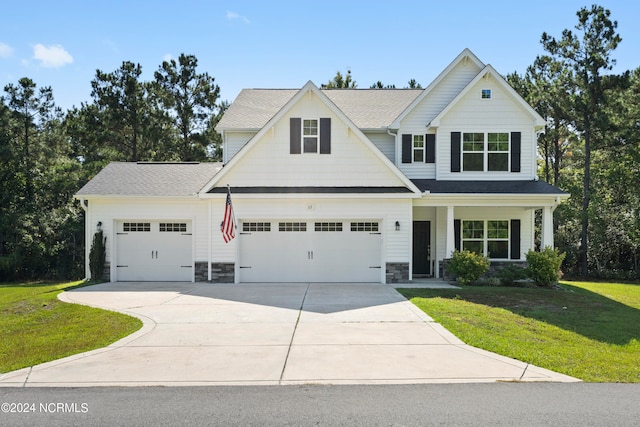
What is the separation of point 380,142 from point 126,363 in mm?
14025

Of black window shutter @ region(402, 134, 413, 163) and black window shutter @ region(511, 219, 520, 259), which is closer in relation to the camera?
black window shutter @ region(511, 219, 520, 259)

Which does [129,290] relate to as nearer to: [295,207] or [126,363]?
Answer: [295,207]

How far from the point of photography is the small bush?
1582 centimetres

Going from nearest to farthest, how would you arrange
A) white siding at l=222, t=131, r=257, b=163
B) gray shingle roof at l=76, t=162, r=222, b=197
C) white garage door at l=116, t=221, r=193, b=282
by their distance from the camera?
1. gray shingle roof at l=76, t=162, r=222, b=197
2. white garage door at l=116, t=221, r=193, b=282
3. white siding at l=222, t=131, r=257, b=163

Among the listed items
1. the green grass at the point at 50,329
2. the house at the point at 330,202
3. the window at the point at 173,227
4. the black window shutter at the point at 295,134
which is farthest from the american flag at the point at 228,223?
the green grass at the point at 50,329

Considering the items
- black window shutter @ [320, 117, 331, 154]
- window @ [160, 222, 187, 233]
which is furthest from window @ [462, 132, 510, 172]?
window @ [160, 222, 187, 233]

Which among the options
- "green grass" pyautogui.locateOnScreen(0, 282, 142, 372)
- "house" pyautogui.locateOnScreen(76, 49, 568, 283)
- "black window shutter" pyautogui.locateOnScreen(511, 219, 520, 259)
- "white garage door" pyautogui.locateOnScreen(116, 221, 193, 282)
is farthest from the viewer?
"black window shutter" pyautogui.locateOnScreen(511, 219, 520, 259)

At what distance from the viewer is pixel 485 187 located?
55.5 feet

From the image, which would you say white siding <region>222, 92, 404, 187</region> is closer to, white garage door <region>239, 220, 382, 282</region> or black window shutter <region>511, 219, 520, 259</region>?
white garage door <region>239, 220, 382, 282</region>

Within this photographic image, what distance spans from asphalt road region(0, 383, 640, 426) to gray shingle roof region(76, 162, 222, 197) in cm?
1156

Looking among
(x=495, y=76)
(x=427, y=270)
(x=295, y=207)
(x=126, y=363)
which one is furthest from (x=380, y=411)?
(x=495, y=76)

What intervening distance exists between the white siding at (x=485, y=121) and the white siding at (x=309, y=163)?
300cm

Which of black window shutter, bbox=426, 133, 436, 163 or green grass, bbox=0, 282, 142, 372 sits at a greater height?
black window shutter, bbox=426, 133, 436, 163

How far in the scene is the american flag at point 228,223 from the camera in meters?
15.2
